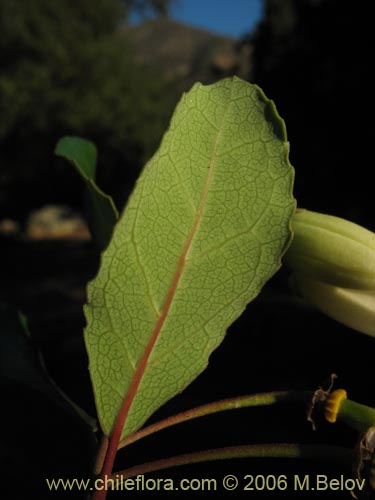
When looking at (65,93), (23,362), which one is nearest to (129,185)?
(65,93)

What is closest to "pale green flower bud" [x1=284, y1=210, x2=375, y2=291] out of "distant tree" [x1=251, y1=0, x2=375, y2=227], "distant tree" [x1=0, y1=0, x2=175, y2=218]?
"distant tree" [x1=251, y1=0, x2=375, y2=227]

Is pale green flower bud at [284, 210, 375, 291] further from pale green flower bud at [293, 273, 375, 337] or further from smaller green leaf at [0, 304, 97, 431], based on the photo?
smaller green leaf at [0, 304, 97, 431]

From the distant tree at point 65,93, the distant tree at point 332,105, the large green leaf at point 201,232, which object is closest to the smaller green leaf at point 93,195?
the large green leaf at point 201,232

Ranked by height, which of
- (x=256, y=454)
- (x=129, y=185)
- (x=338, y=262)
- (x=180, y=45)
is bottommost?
(x=256, y=454)

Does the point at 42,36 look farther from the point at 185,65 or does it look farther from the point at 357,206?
the point at 185,65

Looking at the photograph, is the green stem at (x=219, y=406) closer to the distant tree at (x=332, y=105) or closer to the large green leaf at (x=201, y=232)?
Result: the large green leaf at (x=201, y=232)

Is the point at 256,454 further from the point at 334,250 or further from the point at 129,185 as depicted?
the point at 129,185
